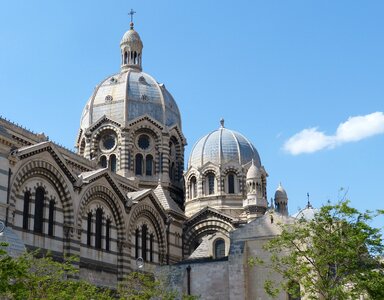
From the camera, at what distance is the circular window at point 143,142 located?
178ft

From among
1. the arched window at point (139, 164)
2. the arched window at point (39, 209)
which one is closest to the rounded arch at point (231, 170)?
the arched window at point (139, 164)

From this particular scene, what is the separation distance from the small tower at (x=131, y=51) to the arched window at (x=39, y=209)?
2643cm

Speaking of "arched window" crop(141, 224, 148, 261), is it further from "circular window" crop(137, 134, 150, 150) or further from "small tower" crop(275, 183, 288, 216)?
"small tower" crop(275, 183, 288, 216)

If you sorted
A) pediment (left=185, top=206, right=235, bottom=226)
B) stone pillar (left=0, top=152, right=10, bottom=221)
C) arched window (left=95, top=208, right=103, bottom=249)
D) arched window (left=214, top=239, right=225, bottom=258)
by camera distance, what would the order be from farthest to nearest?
pediment (left=185, top=206, right=235, bottom=226), arched window (left=214, top=239, right=225, bottom=258), arched window (left=95, top=208, right=103, bottom=249), stone pillar (left=0, top=152, right=10, bottom=221)

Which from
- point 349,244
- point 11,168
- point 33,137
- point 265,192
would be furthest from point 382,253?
point 265,192

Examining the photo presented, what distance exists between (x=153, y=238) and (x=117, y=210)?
17.9ft

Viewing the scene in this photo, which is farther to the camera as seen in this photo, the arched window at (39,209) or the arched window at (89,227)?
the arched window at (89,227)

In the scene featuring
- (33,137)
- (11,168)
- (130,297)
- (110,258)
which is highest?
(33,137)

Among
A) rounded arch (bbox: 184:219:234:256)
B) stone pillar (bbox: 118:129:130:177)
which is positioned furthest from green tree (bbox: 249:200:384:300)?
stone pillar (bbox: 118:129:130:177)

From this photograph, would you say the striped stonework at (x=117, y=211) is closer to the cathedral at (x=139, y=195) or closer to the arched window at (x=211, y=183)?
the cathedral at (x=139, y=195)

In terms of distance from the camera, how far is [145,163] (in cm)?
5403

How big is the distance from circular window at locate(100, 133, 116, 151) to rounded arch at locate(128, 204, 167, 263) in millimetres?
10095

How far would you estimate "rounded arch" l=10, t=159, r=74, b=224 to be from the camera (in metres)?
33.3

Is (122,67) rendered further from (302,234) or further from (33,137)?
(302,234)
